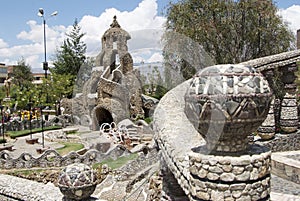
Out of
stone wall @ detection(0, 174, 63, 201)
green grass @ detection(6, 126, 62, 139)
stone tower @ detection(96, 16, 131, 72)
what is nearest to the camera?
stone wall @ detection(0, 174, 63, 201)

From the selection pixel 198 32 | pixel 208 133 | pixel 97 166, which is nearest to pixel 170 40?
pixel 198 32

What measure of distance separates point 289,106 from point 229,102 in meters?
7.27

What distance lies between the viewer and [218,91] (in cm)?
215

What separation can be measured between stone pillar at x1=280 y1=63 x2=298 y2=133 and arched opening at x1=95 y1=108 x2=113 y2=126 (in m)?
10.3

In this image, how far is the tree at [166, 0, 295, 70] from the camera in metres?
14.2

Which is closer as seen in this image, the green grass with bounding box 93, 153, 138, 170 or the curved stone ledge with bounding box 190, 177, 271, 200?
the curved stone ledge with bounding box 190, 177, 271, 200

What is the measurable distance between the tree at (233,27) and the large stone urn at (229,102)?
12.1 m

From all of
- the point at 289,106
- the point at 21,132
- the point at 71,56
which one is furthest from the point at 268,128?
the point at 71,56

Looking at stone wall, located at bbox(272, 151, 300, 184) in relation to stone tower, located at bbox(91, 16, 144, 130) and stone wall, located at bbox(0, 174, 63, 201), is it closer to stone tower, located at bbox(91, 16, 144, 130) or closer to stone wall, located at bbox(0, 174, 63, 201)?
stone wall, located at bbox(0, 174, 63, 201)

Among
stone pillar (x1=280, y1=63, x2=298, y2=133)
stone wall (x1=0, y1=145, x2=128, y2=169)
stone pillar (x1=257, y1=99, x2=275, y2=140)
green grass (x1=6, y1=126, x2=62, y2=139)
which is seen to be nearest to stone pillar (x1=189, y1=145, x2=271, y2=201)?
stone pillar (x1=257, y1=99, x2=275, y2=140)

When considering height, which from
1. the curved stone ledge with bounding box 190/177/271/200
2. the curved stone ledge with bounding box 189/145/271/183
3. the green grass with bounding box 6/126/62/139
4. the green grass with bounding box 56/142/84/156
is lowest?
the green grass with bounding box 56/142/84/156

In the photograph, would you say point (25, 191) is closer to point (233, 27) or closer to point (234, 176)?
Answer: point (234, 176)

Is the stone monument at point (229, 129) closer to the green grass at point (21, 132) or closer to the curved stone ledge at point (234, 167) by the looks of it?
the curved stone ledge at point (234, 167)

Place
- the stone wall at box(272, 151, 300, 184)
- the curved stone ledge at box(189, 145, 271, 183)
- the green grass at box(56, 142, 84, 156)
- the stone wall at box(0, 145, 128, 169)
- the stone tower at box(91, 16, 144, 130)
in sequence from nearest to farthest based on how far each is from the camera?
the curved stone ledge at box(189, 145, 271, 183) → the stone wall at box(272, 151, 300, 184) → the stone wall at box(0, 145, 128, 169) → the green grass at box(56, 142, 84, 156) → the stone tower at box(91, 16, 144, 130)
